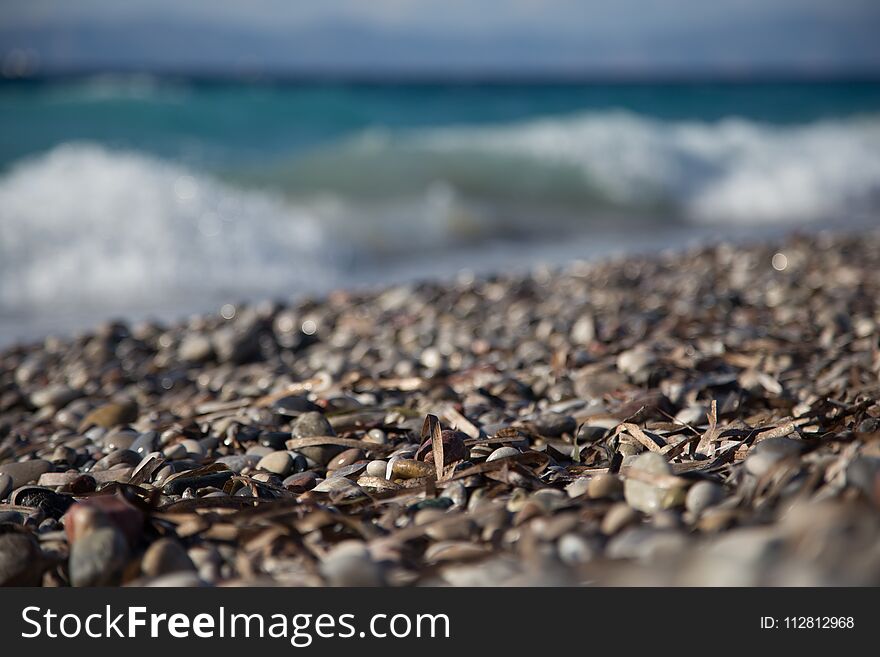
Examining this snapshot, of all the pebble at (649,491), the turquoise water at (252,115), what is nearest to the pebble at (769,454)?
the pebble at (649,491)

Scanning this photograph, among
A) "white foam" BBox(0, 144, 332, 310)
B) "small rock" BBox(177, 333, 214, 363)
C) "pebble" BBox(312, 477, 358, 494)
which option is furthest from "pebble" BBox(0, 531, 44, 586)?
"white foam" BBox(0, 144, 332, 310)

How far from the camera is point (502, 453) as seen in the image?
183cm

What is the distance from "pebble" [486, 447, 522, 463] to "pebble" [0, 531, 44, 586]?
3.02 ft

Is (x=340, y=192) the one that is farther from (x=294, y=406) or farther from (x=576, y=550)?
(x=576, y=550)

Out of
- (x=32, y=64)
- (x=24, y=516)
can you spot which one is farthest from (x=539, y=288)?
(x=32, y=64)

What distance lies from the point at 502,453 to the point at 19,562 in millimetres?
992

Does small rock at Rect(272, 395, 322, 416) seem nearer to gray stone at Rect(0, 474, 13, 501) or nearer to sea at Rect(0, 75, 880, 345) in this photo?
gray stone at Rect(0, 474, 13, 501)

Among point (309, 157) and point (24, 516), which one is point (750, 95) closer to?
point (309, 157)

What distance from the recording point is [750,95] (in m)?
23.8

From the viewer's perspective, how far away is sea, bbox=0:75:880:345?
233 inches

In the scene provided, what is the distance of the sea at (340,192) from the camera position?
233 inches

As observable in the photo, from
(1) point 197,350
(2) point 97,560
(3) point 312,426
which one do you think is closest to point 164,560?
(2) point 97,560

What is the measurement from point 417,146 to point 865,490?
9.89m

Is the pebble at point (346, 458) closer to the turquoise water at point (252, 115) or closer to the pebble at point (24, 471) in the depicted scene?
the pebble at point (24, 471)
